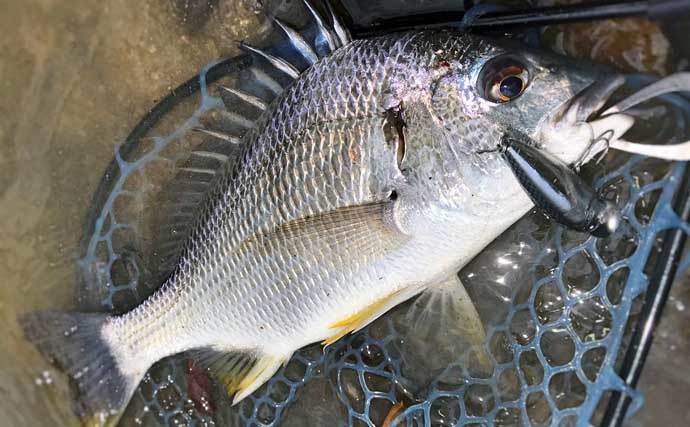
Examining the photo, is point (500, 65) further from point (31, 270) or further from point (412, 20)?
point (31, 270)

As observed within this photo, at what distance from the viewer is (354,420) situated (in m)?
2.22

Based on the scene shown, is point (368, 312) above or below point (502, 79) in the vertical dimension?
below

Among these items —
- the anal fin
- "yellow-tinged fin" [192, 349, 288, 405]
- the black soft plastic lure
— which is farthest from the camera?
"yellow-tinged fin" [192, 349, 288, 405]

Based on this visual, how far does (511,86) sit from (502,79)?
0.10 feet

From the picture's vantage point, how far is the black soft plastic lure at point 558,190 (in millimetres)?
1399

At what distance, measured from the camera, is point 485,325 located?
2.03 meters

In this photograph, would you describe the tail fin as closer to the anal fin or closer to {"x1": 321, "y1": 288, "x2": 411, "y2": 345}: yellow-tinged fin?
{"x1": 321, "y1": 288, "x2": 411, "y2": 345}: yellow-tinged fin

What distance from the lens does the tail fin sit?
2.23 m

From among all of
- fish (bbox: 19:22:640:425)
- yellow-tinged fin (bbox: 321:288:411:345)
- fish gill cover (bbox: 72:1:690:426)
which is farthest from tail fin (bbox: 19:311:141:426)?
yellow-tinged fin (bbox: 321:288:411:345)

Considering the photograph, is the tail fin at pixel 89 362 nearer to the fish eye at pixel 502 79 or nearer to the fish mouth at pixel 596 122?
the fish eye at pixel 502 79

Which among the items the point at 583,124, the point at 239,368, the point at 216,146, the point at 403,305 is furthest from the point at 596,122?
the point at 239,368

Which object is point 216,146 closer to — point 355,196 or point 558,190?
point 355,196

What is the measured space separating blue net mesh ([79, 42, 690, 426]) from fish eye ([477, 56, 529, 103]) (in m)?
0.46

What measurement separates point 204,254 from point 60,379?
3.72 feet
